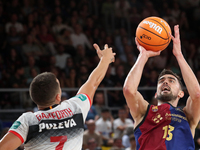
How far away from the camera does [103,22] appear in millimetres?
12898

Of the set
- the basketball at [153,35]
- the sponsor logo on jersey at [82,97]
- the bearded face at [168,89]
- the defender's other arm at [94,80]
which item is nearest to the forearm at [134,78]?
the basketball at [153,35]

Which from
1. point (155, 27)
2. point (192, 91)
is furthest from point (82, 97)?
point (155, 27)

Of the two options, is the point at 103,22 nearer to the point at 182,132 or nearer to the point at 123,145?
the point at 123,145

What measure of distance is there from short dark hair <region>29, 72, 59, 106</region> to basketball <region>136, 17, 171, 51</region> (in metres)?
1.85

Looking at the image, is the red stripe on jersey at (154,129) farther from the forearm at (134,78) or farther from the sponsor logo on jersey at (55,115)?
the sponsor logo on jersey at (55,115)

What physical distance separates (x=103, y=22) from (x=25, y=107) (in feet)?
18.6

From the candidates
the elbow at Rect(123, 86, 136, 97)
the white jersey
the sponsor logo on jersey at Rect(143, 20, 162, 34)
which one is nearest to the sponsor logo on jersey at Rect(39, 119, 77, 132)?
the white jersey

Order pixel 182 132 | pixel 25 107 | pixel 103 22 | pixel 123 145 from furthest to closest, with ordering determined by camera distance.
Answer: pixel 103 22
pixel 25 107
pixel 123 145
pixel 182 132

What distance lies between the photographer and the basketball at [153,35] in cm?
428

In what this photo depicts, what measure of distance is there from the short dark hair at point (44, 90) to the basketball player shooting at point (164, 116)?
54.2 inches

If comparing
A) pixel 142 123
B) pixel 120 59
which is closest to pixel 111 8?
pixel 120 59

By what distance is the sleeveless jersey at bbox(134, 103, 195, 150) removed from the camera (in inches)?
154

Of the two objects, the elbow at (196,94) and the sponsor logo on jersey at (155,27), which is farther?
the sponsor logo on jersey at (155,27)

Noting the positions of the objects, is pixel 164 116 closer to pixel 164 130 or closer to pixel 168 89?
pixel 164 130
